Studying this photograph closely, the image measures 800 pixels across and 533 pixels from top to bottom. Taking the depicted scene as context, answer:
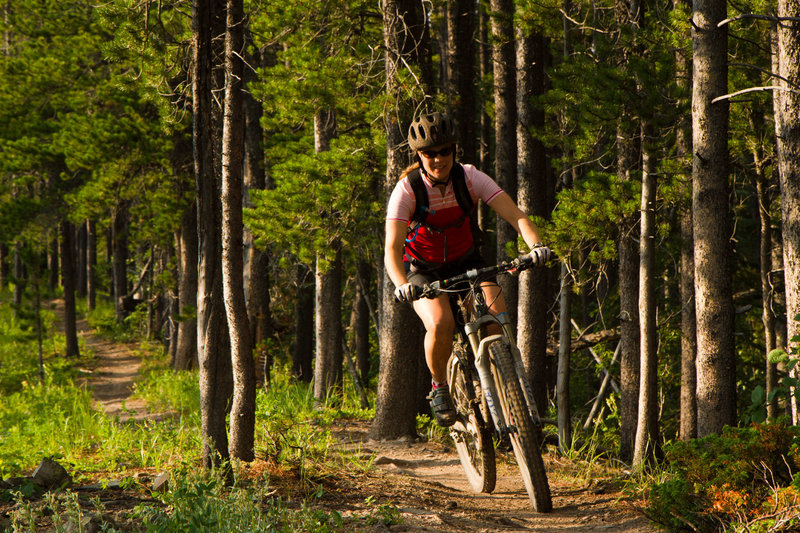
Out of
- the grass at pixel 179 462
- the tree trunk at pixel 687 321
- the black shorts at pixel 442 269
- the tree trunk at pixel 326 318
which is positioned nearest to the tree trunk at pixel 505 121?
the tree trunk at pixel 687 321

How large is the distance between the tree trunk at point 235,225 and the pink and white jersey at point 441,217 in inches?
47.9

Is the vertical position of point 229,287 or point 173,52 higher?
point 173,52

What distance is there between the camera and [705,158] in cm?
695

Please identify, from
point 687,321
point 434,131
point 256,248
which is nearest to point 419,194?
point 434,131

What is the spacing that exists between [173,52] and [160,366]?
16.4 m

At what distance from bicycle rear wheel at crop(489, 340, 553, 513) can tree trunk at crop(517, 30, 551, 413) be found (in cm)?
454

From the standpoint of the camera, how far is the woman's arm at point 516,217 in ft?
17.7

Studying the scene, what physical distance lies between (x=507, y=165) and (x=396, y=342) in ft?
14.1

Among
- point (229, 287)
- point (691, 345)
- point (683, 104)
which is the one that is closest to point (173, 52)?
point (229, 287)

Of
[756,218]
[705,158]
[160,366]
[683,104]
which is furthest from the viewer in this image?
[160,366]

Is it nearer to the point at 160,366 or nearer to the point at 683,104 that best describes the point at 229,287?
the point at 683,104

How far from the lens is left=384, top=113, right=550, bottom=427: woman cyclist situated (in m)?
5.50

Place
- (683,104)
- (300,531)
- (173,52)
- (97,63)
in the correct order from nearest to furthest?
(300,531) → (173,52) → (683,104) → (97,63)

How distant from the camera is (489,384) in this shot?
5328 mm
